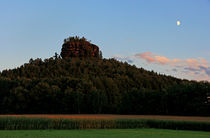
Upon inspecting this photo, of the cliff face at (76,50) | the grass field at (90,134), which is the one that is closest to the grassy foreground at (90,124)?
the grass field at (90,134)

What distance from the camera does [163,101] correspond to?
71562 millimetres

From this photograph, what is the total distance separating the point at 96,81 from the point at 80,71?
83.7ft

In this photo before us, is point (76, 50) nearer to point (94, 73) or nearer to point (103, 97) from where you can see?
point (94, 73)

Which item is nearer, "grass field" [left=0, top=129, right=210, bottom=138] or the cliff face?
"grass field" [left=0, top=129, right=210, bottom=138]

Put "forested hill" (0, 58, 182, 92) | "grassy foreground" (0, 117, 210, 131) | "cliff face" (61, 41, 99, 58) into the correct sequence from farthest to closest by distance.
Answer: "cliff face" (61, 41, 99, 58) < "forested hill" (0, 58, 182, 92) < "grassy foreground" (0, 117, 210, 131)

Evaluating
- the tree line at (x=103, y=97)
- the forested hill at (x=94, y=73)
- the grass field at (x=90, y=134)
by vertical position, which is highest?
the forested hill at (x=94, y=73)

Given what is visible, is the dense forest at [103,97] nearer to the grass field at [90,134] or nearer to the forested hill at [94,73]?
the forested hill at [94,73]

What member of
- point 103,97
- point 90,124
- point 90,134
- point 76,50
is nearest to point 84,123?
point 90,124

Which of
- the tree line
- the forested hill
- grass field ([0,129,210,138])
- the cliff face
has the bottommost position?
grass field ([0,129,210,138])

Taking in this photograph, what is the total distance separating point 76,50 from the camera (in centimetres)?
18112

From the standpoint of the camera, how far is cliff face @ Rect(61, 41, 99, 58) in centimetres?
18012

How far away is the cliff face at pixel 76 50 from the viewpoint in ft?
591

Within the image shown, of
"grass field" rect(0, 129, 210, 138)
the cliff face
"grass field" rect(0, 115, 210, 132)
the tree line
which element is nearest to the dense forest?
the tree line

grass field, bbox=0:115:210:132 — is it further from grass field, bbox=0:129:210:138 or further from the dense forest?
the dense forest
